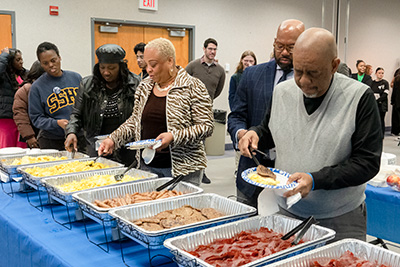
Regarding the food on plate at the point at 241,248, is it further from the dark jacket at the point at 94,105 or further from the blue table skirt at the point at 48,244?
the dark jacket at the point at 94,105

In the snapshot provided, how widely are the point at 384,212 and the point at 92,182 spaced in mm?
1650

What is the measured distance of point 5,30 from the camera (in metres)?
5.18

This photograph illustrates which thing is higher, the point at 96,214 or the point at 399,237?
the point at 96,214

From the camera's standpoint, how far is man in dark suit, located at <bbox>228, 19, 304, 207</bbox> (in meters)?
1.84

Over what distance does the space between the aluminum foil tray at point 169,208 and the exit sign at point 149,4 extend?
4.96 m

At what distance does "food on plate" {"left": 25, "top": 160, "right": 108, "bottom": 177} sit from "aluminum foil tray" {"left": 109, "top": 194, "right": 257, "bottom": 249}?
750 mm

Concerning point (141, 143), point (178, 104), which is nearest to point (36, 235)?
point (141, 143)

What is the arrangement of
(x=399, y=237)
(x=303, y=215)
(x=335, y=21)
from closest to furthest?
(x=303, y=215), (x=399, y=237), (x=335, y=21)

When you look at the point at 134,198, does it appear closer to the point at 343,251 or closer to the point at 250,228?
the point at 250,228

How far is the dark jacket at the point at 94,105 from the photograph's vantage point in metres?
2.59

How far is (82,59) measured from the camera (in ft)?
18.8

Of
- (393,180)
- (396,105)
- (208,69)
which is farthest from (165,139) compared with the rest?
(396,105)

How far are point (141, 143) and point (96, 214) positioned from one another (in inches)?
17.9

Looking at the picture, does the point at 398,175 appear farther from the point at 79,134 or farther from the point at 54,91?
the point at 54,91
